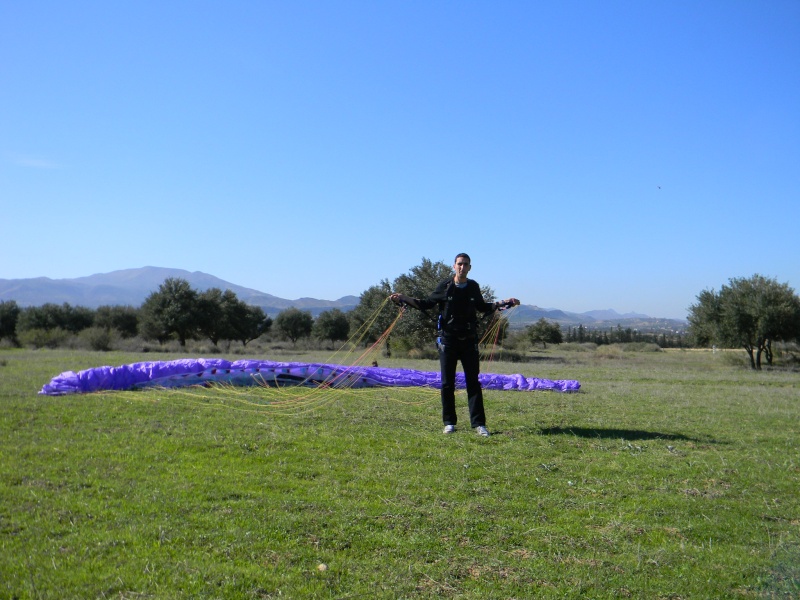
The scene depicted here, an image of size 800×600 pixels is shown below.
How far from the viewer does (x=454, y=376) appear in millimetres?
8258

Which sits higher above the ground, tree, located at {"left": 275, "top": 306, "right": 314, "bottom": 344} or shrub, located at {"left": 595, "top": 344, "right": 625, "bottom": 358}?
tree, located at {"left": 275, "top": 306, "right": 314, "bottom": 344}

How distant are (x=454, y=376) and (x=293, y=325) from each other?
169ft

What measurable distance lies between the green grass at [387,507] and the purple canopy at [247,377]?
2464 millimetres

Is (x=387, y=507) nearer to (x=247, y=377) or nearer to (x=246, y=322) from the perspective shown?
(x=247, y=377)

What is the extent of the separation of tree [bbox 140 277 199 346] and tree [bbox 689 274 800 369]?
104 ft

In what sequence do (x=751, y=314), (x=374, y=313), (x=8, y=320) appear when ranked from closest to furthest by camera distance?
(x=751, y=314)
(x=374, y=313)
(x=8, y=320)

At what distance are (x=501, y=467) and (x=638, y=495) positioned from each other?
53.3 inches

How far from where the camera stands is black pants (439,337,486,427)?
8141 mm

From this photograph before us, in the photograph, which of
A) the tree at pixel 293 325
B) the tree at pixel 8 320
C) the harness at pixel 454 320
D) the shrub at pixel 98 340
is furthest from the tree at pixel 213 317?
the harness at pixel 454 320

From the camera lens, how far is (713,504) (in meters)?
5.21

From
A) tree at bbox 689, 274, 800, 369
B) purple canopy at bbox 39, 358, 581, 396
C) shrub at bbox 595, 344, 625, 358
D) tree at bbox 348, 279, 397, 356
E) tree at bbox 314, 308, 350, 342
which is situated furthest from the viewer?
tree at bbox 314, 308, 350, 342

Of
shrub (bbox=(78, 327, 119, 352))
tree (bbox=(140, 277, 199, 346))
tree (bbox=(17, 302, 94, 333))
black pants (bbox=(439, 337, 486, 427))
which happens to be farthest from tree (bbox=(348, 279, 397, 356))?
black pants (bbox=(439, 337, 486, 427))

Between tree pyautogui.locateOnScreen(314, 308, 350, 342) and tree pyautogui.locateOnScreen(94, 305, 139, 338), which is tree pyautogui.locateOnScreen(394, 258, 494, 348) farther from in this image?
tree pyautogui.locateOnScreen(94, 305, 139, 338)

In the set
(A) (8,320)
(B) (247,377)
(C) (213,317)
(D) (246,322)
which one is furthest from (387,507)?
(A) (8,320)
